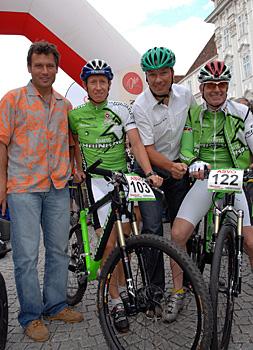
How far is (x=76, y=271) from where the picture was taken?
3.53 m

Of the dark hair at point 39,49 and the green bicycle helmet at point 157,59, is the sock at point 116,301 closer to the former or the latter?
the green bicycle helmet at point 157,59

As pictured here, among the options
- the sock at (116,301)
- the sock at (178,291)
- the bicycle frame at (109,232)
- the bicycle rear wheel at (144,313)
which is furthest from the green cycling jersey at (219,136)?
the sock at (116,301)

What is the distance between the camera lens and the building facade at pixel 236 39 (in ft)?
114

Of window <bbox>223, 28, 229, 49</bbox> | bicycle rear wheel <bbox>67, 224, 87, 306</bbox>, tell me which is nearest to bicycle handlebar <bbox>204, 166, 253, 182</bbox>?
bicycle rear wheel <bbox>67, 224, 87, 306</bbox>

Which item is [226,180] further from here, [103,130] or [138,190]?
[103,130]

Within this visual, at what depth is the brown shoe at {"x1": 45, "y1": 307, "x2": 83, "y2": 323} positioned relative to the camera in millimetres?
3258

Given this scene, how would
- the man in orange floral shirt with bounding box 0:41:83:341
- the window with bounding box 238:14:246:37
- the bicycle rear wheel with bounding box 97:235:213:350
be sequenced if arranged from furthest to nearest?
the window with bounding box 238:14:246:37 < the man in orange floral shirt with bounding box 0:41:83:341 < the bicycle rear wheel with bounding box 97:235:213:350

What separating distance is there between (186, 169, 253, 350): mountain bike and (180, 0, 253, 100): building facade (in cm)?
3207

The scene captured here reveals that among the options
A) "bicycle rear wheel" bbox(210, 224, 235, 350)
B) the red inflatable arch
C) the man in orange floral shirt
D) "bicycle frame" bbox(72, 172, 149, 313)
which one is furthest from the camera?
the red inflatable arch

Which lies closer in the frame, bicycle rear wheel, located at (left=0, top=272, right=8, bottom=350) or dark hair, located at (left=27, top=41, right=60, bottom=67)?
bicycle rear wheel, located at (left=0, top=272, right=8, bottom=350)

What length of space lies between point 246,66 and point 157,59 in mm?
35758

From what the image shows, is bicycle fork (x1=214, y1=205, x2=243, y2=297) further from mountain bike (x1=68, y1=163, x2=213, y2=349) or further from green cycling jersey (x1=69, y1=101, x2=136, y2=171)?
green cycling jersey (x1=69, y1=101, x2=136, y2=171)

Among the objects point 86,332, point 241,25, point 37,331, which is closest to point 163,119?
point 86,332

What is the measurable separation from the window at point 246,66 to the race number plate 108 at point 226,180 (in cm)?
3507
